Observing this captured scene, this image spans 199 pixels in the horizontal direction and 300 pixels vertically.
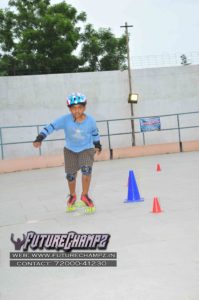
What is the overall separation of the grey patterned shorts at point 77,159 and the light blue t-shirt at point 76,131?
6 centimetres

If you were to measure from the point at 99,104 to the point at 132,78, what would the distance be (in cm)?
234

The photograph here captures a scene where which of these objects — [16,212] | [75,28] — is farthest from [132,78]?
[16,212]

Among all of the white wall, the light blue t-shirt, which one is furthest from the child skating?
the white wall

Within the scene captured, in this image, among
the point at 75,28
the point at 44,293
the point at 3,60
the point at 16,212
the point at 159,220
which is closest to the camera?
the point at 44,293

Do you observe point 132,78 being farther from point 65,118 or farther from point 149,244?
point 149,244

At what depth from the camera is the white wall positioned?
20.9m

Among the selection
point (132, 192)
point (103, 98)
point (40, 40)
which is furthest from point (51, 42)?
point (132, 192)

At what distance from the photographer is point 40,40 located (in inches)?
1153

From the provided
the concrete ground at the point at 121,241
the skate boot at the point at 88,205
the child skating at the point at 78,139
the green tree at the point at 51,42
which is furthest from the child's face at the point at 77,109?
the green tree at the point at 51,42

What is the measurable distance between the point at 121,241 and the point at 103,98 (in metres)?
18.7

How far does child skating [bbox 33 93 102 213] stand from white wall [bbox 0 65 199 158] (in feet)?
47.8

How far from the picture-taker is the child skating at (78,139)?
18.5 feet

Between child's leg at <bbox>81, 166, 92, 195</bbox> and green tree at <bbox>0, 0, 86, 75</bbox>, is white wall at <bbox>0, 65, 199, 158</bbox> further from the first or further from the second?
child's leg at <bbox>81, 166, 92, 195</bbox>

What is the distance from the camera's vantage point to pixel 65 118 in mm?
5773
